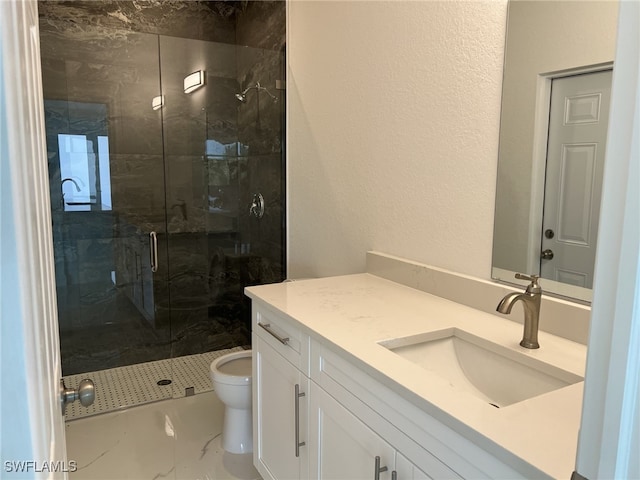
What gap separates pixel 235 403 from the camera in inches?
87.0

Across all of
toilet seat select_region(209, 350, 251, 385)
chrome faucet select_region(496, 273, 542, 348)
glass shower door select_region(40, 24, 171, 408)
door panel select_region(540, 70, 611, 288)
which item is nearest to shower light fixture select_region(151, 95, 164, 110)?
glass shower door select_region(40, 24, 171, 408)

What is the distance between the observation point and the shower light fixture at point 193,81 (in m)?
3.31

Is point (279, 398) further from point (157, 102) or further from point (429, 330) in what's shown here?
point (157, 102)

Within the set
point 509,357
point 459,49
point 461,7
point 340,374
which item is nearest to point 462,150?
point 459,49

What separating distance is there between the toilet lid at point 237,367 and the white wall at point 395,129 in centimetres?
64

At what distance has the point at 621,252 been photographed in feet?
1.45

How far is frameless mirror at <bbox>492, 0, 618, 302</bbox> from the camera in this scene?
127 centimetres

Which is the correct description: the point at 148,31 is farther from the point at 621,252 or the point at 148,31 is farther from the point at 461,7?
the point at 621,252

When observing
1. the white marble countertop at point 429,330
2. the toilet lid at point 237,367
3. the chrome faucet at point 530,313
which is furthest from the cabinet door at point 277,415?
the chrome faucet at point 530,313

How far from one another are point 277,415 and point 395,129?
124 centimetres

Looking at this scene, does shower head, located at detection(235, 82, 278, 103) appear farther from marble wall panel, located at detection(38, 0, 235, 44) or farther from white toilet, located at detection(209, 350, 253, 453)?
white toilet, located at detection(209, 350, 253, 453)

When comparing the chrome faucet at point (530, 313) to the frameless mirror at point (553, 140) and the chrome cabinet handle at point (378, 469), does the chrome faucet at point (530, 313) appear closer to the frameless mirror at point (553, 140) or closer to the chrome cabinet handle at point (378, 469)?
the frameless mirror at point (553, 140)

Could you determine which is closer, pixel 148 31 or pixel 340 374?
pixel 340 374

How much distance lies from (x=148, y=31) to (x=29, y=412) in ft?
11.3
